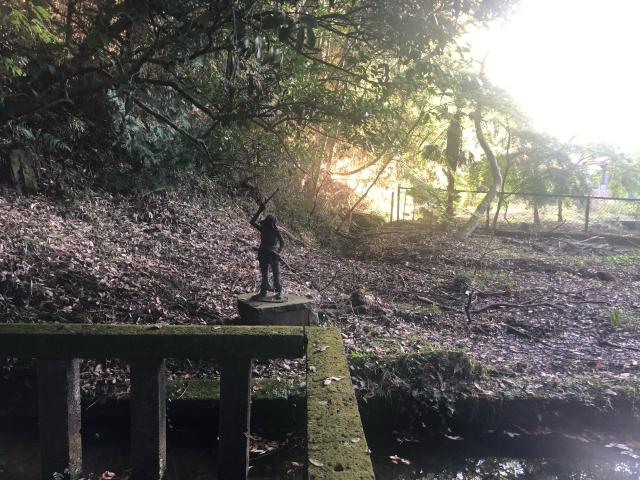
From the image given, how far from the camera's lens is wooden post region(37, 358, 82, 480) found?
338 centimetres

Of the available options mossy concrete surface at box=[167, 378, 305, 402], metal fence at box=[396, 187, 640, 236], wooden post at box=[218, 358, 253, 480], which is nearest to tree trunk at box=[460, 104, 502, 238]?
metal fence at box=[396, 187, 640, 236]

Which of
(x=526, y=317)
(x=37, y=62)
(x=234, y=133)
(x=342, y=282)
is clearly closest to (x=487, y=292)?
(x=526, y=317)

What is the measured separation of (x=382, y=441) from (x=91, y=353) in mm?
2814

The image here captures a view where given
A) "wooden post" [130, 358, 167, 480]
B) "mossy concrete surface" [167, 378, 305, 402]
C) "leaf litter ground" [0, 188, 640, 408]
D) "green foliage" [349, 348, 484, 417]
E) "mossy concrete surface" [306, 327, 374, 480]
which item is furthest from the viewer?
"leaf litter ground" [0, 188, 640, 408]

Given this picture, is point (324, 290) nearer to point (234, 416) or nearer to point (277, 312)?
point (277, 312)

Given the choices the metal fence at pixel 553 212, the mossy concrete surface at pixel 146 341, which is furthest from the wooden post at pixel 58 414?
the metal fence at pixel 553 212

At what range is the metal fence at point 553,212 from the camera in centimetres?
1677

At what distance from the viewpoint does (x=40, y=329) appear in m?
3.41

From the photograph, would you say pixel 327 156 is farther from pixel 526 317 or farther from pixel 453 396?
pixel 453 396

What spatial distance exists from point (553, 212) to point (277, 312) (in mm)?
22161

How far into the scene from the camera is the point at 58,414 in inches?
134

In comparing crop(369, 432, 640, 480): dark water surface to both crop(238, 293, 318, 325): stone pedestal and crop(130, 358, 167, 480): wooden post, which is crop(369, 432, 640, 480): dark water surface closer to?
crop(238, 293, 318, 325): stone pedestal

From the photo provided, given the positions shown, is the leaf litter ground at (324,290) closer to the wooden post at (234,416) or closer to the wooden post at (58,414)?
the wooden post at (58,414)

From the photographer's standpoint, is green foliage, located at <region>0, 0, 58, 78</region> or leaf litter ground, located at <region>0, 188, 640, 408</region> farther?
leaf litter ground, located at <region>0, 188, 640, 408</region>
